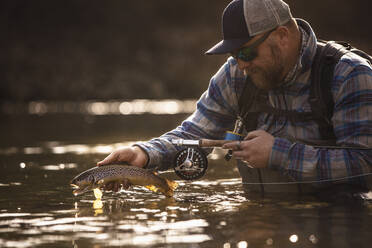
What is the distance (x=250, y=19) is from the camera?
473cm

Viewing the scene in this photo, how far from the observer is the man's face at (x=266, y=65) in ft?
15.8

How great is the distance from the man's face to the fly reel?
0.70m

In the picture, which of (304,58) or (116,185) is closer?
(304,58)

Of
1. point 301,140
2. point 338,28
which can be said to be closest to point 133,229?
point 301,140

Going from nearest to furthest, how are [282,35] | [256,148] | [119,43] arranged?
[256,148], [282,35], [119,43]

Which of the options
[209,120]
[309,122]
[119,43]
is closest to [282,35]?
[309,122]

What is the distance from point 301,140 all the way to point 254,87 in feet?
1.69

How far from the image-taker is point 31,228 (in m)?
4.48

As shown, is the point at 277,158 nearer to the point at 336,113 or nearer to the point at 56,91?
the point at 336,113

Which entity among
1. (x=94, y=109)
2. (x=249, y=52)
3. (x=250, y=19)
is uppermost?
(x=250, y=19)

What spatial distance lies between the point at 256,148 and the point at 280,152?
0.17 metres

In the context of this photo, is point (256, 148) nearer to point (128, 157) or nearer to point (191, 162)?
point (191, 162)

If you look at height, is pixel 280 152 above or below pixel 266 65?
below

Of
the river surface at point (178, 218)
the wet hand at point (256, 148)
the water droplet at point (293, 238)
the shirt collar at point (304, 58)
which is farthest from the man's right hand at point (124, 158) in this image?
the water droplet at point (293, 238)
